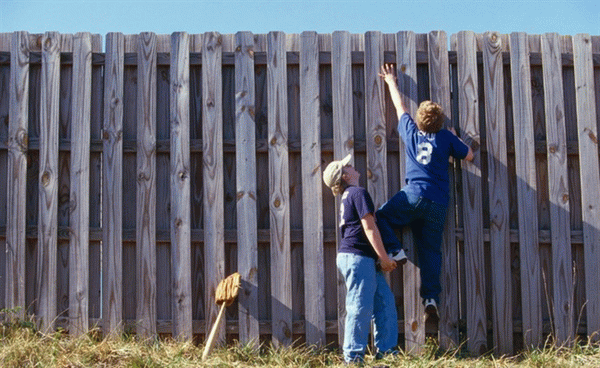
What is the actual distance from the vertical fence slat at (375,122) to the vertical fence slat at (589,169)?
172 cm

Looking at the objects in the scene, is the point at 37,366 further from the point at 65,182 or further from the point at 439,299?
the point at 439,299

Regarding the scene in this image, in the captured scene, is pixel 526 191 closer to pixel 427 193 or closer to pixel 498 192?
pixel 498 192

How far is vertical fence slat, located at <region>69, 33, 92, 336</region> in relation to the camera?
6266 mm

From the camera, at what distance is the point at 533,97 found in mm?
6570

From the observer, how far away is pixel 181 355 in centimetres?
584

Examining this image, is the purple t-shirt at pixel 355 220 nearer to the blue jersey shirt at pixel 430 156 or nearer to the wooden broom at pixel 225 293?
the blue jersey shirt at pixel 430 156

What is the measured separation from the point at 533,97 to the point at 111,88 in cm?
Result: 361

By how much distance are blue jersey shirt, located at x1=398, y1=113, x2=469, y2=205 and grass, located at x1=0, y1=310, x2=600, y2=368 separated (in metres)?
1.25

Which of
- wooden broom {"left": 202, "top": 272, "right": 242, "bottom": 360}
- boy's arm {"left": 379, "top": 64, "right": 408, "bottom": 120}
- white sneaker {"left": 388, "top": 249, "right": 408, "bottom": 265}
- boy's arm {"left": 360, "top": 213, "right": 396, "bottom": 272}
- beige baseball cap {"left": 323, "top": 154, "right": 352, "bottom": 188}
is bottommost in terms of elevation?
wooden broom {"left": 202, "top": 272, "right": 242, "bottom": 360}

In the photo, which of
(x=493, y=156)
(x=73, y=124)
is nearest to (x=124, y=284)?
(x=73, y=124)

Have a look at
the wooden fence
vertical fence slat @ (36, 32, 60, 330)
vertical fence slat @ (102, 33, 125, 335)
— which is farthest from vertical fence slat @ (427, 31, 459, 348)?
vertical fence slat @ (36, 32, 60, 330)

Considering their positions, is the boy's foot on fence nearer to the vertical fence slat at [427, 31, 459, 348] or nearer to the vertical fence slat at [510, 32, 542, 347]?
the vertical fence slat at [427, 31, 459, 348]

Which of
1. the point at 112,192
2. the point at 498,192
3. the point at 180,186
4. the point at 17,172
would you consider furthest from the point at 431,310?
the point at 17,172

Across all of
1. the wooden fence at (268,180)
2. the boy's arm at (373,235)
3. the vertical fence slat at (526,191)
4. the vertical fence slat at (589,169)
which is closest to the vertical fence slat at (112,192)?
the wooden fence at (268,180)
